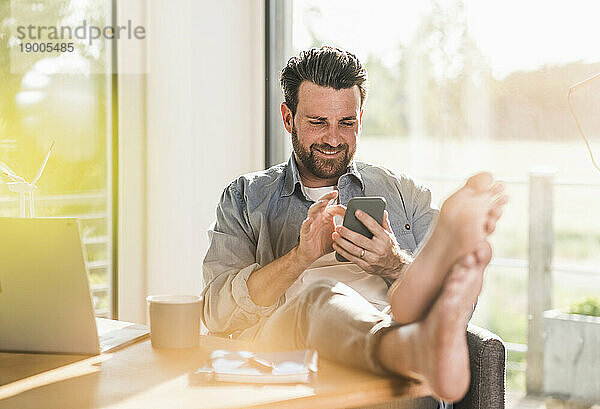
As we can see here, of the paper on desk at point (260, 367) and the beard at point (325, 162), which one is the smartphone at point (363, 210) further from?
the paper on desk at point (260, 367)

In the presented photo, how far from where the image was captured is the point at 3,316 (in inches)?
53.1

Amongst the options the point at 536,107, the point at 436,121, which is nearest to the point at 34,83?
the point at 436,121

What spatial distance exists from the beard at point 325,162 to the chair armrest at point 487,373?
0.74 m

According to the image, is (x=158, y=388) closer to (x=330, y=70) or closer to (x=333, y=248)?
(x=333, y=248)

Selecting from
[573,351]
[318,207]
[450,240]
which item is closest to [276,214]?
[318,207]

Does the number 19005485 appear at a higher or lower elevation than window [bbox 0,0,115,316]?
higher

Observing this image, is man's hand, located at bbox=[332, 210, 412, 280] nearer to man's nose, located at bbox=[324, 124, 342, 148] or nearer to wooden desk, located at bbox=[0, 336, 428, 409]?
man's nose, located at bbox=[324, 124, 342, 148]

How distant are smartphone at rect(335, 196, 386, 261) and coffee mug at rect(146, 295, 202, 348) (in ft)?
1.54

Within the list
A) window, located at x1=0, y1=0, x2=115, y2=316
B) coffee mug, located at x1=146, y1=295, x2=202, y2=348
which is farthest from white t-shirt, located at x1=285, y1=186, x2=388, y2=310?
window, located at x1=0, y1=0, x2=115, y2=316

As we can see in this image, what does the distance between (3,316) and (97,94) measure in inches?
67.4

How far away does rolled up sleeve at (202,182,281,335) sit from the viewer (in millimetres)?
1911

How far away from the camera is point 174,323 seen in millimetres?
1354

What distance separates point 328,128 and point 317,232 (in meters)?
0.39

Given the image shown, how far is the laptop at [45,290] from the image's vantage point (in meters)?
1.28
